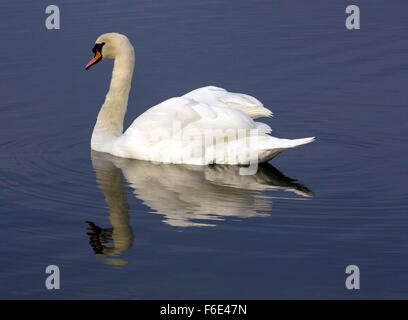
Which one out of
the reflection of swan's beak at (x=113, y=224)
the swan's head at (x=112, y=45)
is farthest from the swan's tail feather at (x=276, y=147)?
the swan's head at (x=112, y=45)

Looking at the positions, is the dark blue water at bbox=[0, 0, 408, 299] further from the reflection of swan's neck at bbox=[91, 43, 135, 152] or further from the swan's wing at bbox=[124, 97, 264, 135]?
the swan's wing at bbox=[124, 97, 264, 135]

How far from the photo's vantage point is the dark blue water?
8.60 meters

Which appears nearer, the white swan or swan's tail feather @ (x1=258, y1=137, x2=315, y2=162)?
swan's tail feather @ (x1=258, y1=137, x2=315, y2=162)

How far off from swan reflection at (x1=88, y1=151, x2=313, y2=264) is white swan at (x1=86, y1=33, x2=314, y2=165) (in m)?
0.14

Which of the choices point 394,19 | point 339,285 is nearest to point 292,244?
point 339,285

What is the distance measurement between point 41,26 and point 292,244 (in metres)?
10.2

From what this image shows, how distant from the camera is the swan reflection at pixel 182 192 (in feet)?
32.1

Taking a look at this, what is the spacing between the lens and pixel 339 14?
18.5 meters

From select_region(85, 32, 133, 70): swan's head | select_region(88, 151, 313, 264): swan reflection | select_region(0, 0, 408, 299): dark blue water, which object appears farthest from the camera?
select_region(85, 32, 133, 70): swan's head

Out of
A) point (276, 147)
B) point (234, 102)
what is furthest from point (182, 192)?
point (234, 102)

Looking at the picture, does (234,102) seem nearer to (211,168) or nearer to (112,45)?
(211,168)

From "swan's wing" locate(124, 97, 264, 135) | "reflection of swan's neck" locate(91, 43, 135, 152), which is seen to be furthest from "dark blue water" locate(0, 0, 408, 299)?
"swan's wing" locate(124, 97, 264, 135)

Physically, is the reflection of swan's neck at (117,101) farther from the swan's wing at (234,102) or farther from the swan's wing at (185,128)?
the swan's wing at (234,102)
